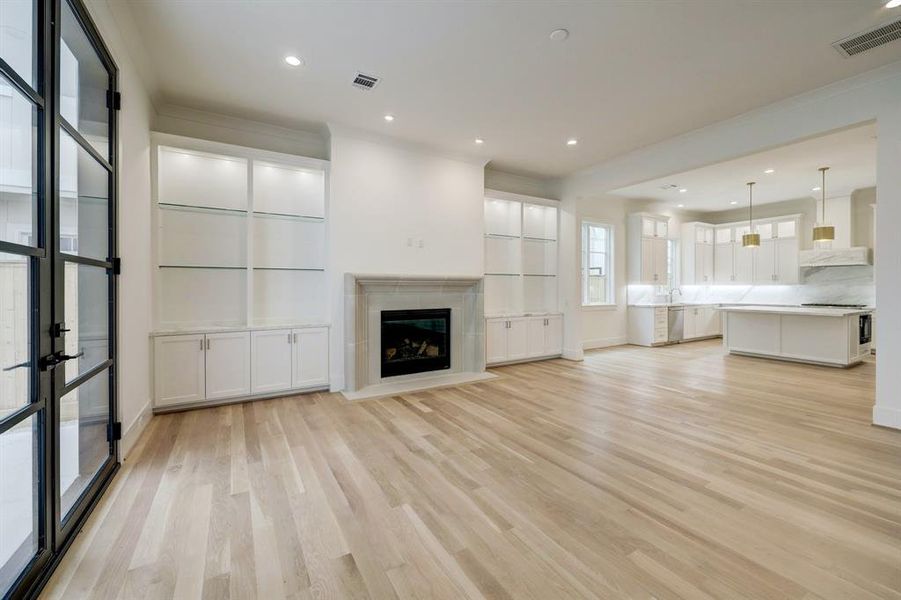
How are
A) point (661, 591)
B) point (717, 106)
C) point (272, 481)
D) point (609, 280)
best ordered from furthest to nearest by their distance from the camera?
point (609, 280), point (717, 106), point (272, 481), point (661, 591)

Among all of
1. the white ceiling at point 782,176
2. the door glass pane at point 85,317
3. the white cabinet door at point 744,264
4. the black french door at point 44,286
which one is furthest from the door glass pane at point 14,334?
the white cabinet door at point 744,264

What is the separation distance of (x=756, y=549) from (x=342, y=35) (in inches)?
161

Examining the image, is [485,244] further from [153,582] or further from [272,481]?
[153,582]

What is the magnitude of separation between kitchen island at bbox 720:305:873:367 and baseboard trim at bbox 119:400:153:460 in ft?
28.2

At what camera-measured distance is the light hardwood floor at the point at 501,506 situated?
62.9 inches

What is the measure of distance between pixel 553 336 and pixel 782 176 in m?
4.81

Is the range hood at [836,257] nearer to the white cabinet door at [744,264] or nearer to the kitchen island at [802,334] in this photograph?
the white cabinet door at [744,264]

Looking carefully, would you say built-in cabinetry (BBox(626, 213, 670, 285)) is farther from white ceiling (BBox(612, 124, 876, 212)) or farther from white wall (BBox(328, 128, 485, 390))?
white wall (BBox(328, 128, 485, 390))

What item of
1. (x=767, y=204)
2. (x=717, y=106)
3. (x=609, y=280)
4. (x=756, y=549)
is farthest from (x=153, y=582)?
(x=767, y=204)

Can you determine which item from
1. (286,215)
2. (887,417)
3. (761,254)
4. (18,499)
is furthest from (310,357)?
(761,254)

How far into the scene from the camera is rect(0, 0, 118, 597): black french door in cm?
148

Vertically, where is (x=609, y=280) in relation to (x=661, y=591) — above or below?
above

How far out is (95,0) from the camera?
2.24m

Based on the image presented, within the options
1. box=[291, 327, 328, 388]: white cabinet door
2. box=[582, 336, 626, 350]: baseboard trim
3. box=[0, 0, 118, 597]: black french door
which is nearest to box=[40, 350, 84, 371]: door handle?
box=[0, 0, 118, 597]: black french door
